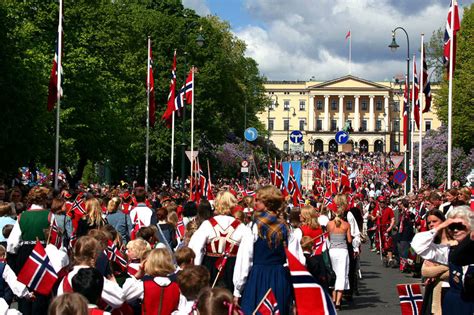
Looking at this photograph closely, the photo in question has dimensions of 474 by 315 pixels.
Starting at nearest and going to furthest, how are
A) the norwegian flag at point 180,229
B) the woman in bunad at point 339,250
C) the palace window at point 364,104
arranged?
the norwegian flag at point 180,229 → the woman in bunad at point 339,250 → the palace window at point 364,104

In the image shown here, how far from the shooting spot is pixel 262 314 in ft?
23.0

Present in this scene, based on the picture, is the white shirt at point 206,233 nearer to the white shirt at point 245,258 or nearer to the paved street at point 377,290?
the white shirt at point 245,258

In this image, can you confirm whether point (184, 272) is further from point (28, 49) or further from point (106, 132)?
point (106, 132)

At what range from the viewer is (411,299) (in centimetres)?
859

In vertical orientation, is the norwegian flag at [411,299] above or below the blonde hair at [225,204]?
below

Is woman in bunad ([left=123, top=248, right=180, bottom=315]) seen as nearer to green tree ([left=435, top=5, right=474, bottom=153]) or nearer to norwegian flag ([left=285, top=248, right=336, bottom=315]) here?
norwegian flag ([left=285, top=248, right=336, bottom=315])

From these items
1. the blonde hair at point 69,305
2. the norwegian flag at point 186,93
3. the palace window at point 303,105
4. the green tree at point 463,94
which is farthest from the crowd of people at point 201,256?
the palace window at point 303,105

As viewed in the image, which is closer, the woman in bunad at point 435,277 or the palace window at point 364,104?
the woman in bunad at point 435,277

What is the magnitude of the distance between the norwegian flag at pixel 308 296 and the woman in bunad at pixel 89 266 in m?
1.33

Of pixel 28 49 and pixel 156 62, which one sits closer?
pixel 28 49

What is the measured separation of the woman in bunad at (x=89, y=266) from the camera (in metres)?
7.48

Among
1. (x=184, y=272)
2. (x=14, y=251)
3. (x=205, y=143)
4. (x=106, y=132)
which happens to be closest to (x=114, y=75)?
(x=106, y=132)

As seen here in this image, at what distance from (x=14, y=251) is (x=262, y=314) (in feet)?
17.8

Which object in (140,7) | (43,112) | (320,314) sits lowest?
(320,314)
